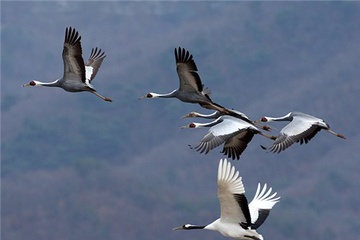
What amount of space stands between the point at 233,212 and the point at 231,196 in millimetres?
928

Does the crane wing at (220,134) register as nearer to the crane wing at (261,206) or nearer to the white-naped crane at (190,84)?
the white-naped crane at (190,84)

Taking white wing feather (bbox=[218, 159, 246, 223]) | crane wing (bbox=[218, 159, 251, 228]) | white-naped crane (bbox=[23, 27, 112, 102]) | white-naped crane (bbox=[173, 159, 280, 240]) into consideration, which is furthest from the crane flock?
white wing feather (bbox=[218, 159, 246, 223])

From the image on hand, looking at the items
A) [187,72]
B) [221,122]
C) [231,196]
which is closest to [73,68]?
[187,72]

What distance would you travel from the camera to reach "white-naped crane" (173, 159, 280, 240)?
1043 inches

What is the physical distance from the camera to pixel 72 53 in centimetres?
3081

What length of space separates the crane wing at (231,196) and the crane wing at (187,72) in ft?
14.4

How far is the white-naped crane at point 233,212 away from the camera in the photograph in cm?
2648

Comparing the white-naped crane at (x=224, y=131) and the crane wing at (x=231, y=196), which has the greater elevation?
the white-naped crane at (x=224, y=131)

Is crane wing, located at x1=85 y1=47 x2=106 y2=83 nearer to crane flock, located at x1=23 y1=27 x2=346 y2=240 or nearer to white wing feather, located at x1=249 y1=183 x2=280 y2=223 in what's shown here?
crane flock, located at x1=23 y1=27 x2=346 y2=240

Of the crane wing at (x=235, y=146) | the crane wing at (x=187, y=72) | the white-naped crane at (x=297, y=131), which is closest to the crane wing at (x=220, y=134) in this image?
the white-naped crane at (x=297, y=131)

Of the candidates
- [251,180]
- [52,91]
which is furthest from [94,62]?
[52,91]

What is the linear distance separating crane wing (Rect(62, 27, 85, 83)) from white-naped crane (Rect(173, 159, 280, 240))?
539 centimetres

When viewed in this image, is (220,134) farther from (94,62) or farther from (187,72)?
(94,62)

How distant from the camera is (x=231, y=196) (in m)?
26.9
